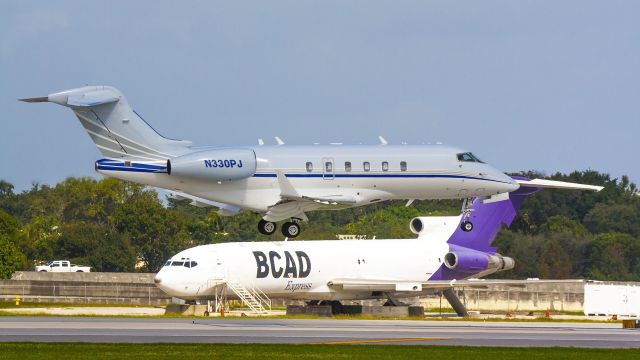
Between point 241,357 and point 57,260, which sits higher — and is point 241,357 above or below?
below

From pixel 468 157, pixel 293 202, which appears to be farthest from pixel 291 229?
pixel 468 157

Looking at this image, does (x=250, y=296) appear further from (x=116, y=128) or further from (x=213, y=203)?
(x=116, y=128)

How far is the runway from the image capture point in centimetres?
5269

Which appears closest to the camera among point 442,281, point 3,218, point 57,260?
point 442,281

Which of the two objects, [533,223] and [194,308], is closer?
[194,308]

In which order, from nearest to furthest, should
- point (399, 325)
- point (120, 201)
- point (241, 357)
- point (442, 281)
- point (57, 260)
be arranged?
point (241, 357)
point (399, 325)
point (442, 281)
point (57, 260)
point (120, 201)

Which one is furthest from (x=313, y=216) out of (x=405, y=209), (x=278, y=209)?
(x=278, y=209)

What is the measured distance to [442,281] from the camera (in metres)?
87.7

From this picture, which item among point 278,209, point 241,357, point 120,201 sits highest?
point 120,201

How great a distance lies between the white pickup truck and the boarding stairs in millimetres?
43573

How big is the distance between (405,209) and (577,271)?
79.0 feet

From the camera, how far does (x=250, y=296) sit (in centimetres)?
8000

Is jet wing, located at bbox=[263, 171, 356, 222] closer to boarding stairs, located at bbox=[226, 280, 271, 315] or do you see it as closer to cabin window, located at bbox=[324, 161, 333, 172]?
cabin window, located at bbox=[324, 161, 333, 172]

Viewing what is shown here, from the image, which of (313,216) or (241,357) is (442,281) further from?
(313,216)
